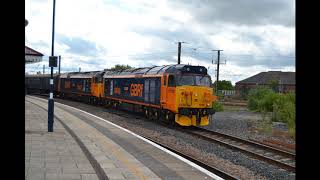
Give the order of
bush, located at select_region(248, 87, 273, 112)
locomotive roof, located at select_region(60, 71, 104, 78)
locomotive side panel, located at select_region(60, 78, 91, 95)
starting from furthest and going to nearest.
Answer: locomotive side panel, located at select_region(60, 78, 91, 95) < bush, located at select_region(248, 87, 273, 112) < locomotive roof, located at select_region(60, 71, 104, 78)

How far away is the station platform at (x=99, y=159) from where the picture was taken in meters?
7.95

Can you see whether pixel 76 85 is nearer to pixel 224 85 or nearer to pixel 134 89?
pixel 134 89

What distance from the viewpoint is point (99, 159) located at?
9.43 metres

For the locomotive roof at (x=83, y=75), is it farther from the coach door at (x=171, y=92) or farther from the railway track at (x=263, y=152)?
the railway track at (x=263, y=152)

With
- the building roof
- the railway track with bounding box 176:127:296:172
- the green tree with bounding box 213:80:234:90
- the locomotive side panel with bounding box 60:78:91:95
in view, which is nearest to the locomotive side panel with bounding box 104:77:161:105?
the railway track with bounding box 176:127:296:172

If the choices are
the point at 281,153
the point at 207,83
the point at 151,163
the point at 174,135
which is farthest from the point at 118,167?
the point at 207,83

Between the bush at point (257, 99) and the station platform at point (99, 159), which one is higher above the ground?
the bush at point (257, 99)

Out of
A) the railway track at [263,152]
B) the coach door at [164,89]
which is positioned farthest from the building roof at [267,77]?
the railway track at [263,152]

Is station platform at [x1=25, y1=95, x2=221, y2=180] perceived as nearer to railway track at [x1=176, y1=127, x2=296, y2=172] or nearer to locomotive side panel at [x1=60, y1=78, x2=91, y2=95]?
railway track at [x1=176, y1=127, x2=296, y2=172]

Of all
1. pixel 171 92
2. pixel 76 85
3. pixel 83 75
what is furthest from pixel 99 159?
pixel 76 85

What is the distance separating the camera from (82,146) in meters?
11.7

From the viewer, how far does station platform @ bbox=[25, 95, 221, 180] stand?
795 centimetres

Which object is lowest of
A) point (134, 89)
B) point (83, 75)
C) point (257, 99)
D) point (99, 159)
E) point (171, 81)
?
point (99, 159)

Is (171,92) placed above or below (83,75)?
below
